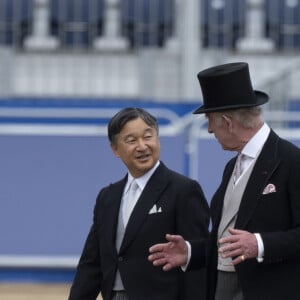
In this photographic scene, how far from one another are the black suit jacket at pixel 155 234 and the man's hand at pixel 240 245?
741mm

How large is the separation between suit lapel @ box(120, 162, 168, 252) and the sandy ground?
4.91m

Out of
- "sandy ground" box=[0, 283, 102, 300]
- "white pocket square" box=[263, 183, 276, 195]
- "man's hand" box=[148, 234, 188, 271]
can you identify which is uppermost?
"white pocket square" box=[263, 183, 276, 195]

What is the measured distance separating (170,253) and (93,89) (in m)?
10.7

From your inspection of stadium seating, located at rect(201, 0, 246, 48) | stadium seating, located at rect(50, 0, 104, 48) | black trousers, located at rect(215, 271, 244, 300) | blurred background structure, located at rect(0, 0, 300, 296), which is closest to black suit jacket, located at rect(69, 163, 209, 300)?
black trousers, located at rect(215, 271, 244, 300)

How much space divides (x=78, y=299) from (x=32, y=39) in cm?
1181

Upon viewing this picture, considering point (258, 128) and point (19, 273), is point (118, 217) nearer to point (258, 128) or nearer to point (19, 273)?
point (258, 128)

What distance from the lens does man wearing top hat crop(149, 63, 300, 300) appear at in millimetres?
4223

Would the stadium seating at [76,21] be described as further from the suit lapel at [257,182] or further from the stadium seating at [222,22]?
the suit lapel at [257,182]

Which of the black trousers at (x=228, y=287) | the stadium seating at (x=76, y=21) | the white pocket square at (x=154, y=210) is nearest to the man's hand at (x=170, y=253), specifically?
the black trousers at (x=228, y=287)

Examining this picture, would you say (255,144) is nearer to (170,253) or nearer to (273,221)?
(273,221)

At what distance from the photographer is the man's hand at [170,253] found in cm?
461

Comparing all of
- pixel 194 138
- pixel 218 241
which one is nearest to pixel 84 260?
pixel 218 241

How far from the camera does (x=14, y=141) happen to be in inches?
420

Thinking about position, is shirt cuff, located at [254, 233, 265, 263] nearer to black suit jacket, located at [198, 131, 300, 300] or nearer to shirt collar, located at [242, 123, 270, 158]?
black suit jacket, located at [198, 131, 300, 300]
